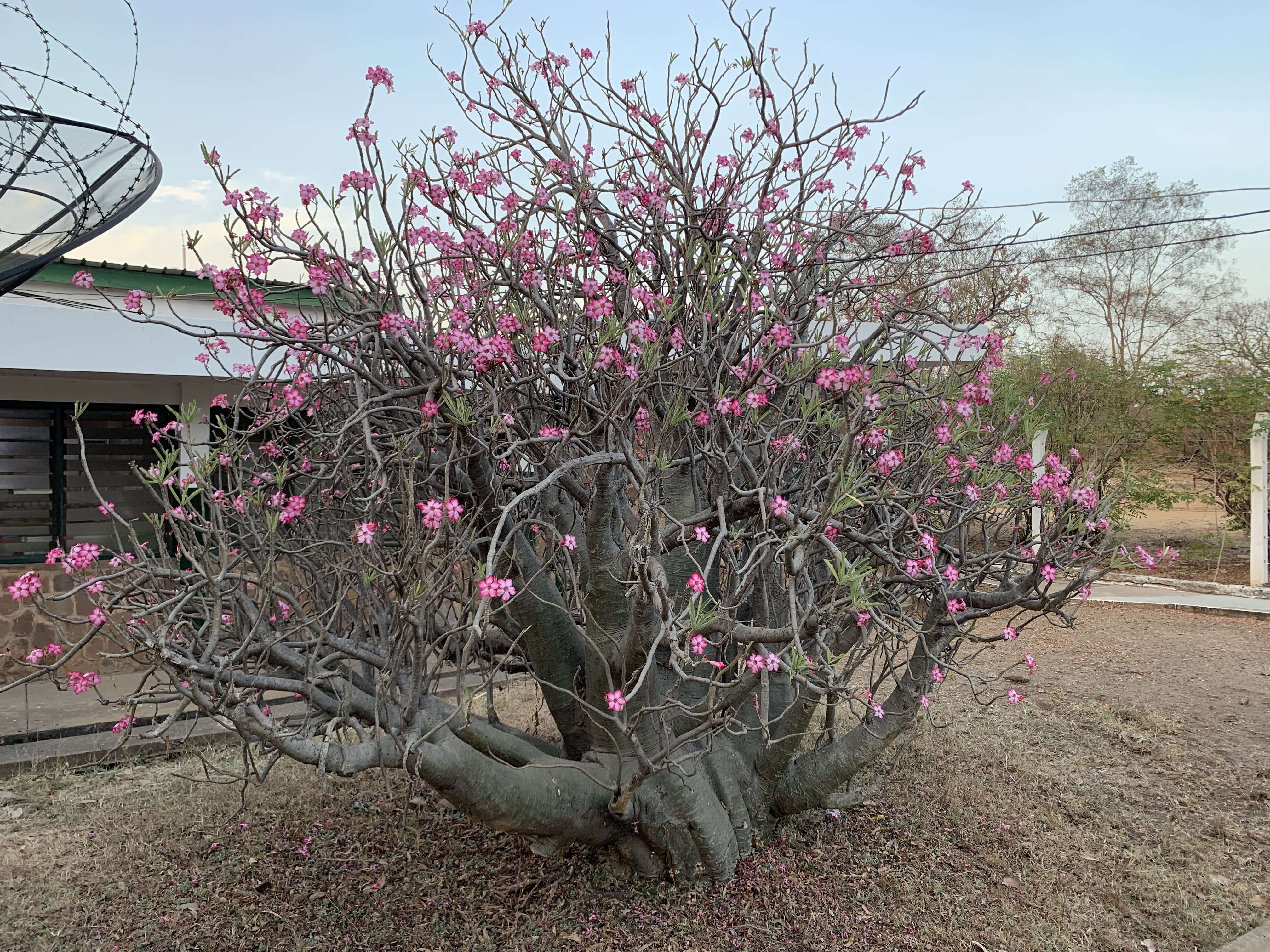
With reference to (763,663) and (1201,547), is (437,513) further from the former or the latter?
(1201,547)

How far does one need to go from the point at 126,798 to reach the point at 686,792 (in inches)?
140

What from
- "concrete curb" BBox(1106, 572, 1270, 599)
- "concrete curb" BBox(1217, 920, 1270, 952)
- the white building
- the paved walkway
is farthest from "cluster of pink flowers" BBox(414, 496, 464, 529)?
"concrete curb" BBox(1106, 572, 1270, 599)

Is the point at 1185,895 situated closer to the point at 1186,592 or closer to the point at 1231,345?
the point at 1186,592

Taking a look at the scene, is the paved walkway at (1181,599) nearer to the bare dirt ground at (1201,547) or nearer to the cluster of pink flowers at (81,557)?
the bare dirt ground at (1201,547)

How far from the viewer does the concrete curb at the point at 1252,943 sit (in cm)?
352

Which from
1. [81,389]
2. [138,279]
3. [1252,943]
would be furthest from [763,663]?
[81,389]

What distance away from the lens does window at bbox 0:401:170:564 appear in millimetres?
7949

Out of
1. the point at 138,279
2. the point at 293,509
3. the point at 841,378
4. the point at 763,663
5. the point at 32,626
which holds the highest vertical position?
the point at 138,279

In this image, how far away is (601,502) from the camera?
3352 millimetres

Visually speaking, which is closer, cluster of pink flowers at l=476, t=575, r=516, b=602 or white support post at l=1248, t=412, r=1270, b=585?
cluster of pink flowers at l=476, t=575, r=516, b=602

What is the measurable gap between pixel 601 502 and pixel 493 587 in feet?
2.90

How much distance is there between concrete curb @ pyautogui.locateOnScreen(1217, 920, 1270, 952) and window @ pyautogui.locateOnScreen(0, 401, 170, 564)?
839cm

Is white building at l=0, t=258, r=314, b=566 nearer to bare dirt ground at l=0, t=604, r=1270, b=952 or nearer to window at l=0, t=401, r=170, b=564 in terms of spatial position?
window at l=0, t=401, r=170, b=564

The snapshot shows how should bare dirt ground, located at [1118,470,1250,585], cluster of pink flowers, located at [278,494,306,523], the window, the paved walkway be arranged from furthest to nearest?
bare dirt ground, located at [1118,470,1250,585]
the paved walkway
the window
cluster of pink flowers, located at [278,494,306,523]
